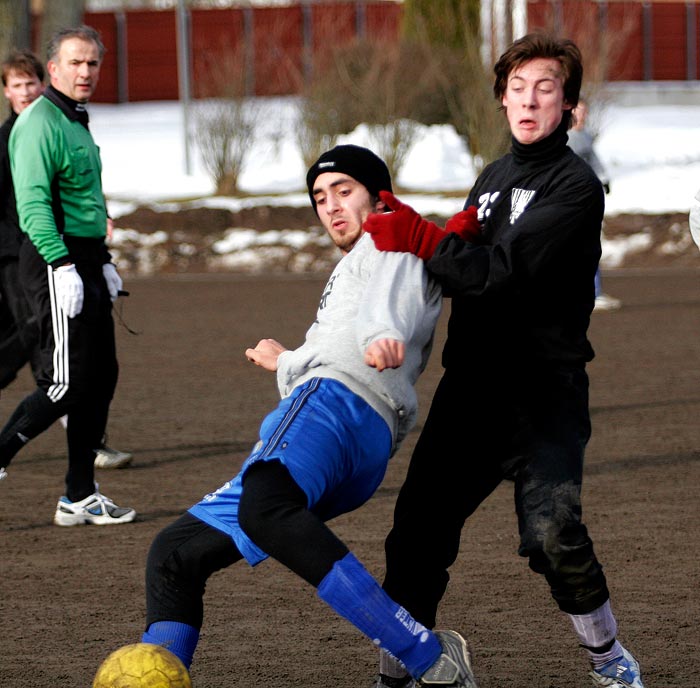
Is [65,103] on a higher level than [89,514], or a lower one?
higher

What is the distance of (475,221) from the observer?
4.04m

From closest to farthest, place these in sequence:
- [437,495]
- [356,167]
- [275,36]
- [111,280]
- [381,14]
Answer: [356,167]
[437,495]
[111,280]
[275,36]
[381,14]

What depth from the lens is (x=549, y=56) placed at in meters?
3.95

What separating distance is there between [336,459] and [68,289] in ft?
9.80

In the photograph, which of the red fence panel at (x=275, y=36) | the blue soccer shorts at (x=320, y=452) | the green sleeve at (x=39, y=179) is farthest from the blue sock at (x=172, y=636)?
the red fence panel at (x=275, y=36)

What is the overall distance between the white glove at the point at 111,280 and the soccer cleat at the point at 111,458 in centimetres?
111

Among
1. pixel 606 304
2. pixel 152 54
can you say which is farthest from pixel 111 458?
pixel 152 54

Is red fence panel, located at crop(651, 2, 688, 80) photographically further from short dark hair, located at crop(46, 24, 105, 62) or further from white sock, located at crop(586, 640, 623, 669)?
white sock, located at crop(586, 640, 623, 669)

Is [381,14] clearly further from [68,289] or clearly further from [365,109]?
[68,289]

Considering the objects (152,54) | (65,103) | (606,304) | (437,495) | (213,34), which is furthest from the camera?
(152,54)

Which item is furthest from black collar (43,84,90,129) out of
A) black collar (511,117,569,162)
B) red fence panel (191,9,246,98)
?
red fence panel (191,9,246,98)

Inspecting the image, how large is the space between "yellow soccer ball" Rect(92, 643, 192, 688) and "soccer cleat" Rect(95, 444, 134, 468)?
3974 millimetres

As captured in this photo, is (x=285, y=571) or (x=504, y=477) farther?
(x=285, y=571)

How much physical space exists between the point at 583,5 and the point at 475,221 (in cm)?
2274
